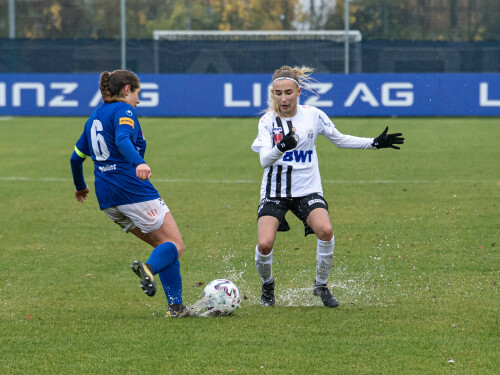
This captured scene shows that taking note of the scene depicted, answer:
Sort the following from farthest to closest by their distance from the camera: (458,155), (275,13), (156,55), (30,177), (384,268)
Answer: (275,13)
(156,55)
(458,155)
(30,177)
(384,268)

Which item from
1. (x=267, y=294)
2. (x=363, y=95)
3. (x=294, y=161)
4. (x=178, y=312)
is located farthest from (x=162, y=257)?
(x=363, y=95)

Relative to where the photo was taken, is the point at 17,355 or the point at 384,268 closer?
the point at 17,355

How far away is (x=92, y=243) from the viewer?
28.3ft

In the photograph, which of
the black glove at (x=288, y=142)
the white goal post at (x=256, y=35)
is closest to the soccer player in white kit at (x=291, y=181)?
the black glove at (x=288, y=142)

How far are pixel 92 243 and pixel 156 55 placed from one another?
19071 millimetres

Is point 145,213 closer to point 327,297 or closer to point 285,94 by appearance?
point 285,94

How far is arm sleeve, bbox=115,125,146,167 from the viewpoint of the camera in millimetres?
5274

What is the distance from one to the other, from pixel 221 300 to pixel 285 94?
1558mm

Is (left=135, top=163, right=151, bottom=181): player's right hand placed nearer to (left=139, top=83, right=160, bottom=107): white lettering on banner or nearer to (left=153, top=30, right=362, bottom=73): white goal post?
(left=139, top=83, right=160, bottom=107): white lettering on banner

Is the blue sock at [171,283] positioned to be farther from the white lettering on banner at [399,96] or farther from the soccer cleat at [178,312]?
the white lettering on banner at [399,96]

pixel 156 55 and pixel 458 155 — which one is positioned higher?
pixel 156 55

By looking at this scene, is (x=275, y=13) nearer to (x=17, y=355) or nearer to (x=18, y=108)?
(x=18, y=108)

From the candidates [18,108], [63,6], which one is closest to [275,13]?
[63,6]

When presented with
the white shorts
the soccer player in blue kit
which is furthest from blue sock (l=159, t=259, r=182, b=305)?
the white shorts
